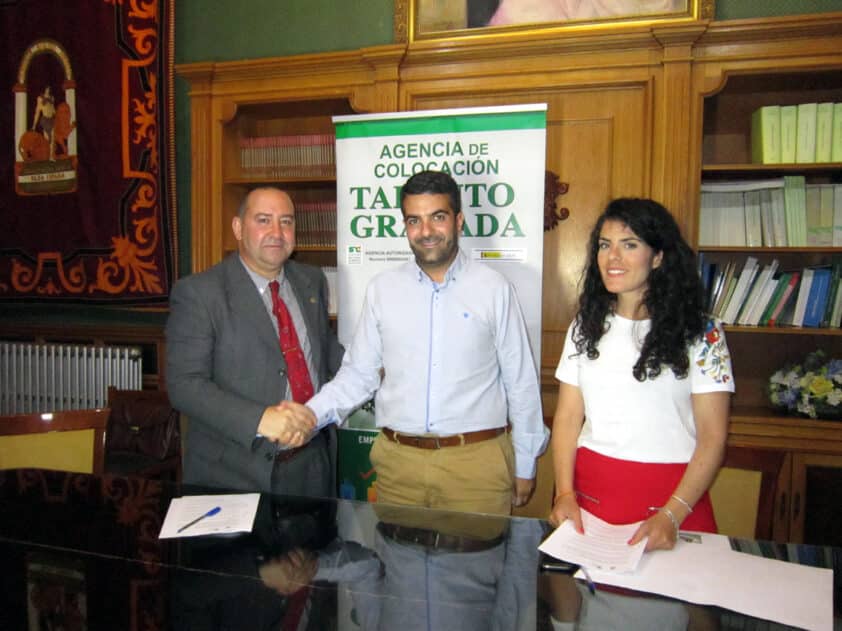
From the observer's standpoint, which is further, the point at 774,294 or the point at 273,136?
the point at 273,136

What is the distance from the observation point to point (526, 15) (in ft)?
9.85

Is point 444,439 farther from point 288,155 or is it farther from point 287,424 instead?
point 288,155

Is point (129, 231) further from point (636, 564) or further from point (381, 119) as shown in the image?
point (636, 564)

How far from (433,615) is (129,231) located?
3293 mm

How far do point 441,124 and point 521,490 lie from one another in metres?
1.62

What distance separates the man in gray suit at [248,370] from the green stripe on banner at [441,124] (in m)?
0.83

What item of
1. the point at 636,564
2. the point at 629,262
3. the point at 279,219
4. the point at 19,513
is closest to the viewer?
the point at 636,564

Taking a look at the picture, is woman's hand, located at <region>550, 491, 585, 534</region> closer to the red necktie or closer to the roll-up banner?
the red necktie

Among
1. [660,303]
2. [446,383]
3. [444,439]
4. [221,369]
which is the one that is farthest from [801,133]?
[221,369]

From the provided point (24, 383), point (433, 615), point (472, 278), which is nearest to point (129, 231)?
point (24, 383)

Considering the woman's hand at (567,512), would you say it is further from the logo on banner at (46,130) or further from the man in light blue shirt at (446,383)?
the logo on banner at (46,130)

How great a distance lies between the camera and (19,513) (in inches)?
59.1

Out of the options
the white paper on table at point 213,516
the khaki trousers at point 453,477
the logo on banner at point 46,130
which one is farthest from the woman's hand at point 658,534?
the logo on banner at point 46,130

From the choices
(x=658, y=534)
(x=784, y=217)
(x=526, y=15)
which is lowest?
(x=658, y=534)
